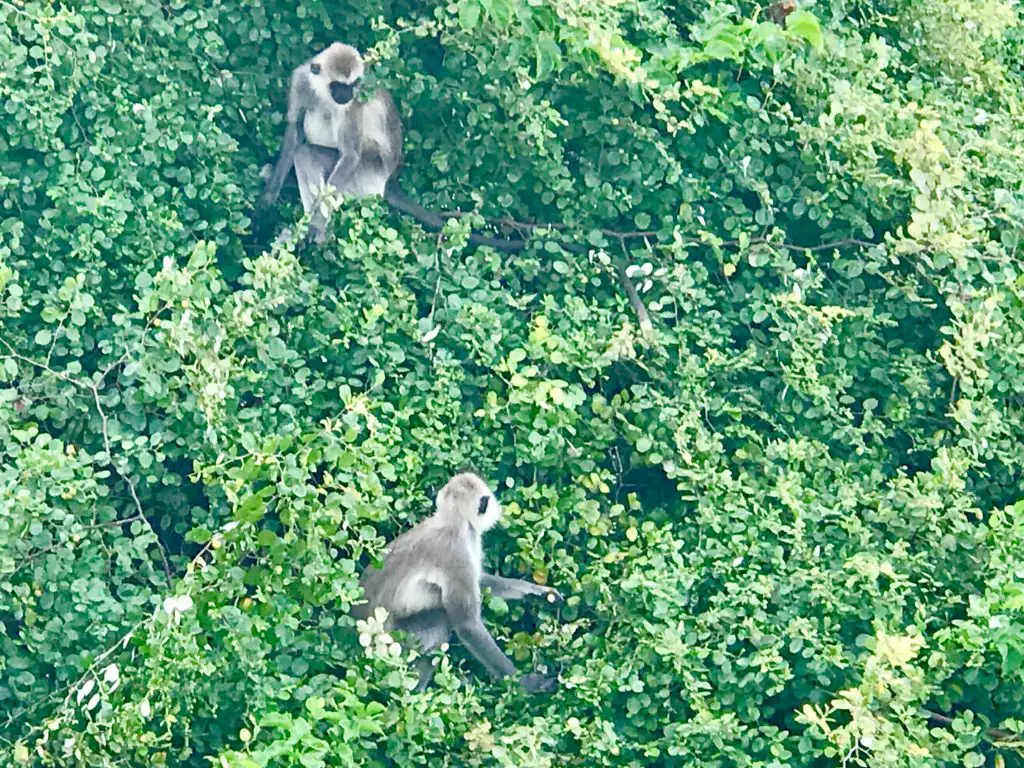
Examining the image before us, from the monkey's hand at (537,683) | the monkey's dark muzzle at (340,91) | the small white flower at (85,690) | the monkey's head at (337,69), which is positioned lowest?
the small white flower at (85,690)

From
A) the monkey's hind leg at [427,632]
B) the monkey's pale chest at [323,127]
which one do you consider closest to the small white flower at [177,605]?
the monkey's hind leg at [427,632]

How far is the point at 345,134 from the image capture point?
6.00m

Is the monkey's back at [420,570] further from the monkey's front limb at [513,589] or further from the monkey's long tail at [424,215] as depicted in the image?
the monkey's long tail at [424,215]

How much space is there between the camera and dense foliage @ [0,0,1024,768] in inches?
191

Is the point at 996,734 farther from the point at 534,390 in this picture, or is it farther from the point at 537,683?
the point at 534,390

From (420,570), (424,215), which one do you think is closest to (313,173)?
(424,215)

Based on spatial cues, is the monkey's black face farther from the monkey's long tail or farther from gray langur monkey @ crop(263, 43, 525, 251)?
the monkey's long tail

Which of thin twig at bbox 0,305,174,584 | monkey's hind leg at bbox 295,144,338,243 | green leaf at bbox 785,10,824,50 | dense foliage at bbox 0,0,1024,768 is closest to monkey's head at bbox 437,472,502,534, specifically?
dense foliage at bbox 0,0,1024,768

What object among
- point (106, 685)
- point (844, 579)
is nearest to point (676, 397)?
point (844, 579)

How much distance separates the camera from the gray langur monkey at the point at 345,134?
19.4 feet

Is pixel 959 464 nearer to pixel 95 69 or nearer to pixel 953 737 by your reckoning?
pixel 953 737

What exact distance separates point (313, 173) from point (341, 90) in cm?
34

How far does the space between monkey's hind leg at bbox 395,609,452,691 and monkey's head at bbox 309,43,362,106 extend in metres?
1.96

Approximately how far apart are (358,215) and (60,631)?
68.7 inches
